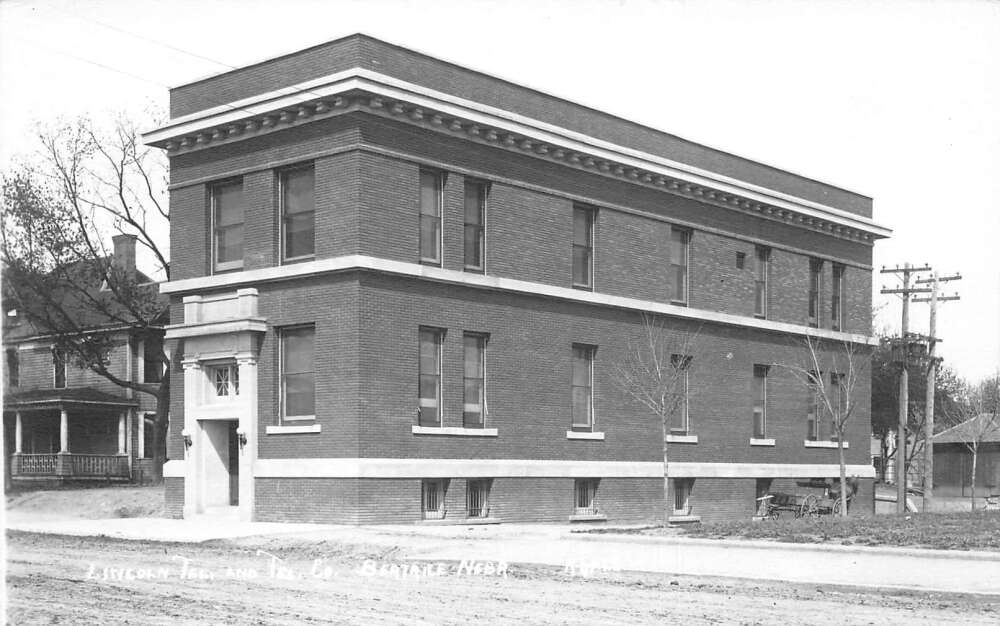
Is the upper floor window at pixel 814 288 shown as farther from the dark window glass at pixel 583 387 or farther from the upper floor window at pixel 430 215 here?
the upper floor window at pixel 430 215

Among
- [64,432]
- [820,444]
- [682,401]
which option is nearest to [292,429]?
[682,401]

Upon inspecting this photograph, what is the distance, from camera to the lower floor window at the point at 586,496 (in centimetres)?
3194

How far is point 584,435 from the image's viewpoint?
31.9 m

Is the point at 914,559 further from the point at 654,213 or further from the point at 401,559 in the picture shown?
the point at 654,213

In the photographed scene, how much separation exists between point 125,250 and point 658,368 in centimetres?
2687

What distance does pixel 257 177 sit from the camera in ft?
92.9

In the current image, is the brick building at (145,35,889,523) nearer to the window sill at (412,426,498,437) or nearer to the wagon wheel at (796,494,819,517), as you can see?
the window sill at (412,426,498,437)

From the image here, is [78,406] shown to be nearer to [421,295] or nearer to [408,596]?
[421,295]

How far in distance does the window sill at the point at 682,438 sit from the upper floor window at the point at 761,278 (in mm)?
5506

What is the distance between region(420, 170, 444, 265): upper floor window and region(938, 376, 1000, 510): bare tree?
39730 millimetres

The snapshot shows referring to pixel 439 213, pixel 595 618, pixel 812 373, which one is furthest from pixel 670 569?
pixel 812 373

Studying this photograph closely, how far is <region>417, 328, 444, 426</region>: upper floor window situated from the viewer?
1104 inches

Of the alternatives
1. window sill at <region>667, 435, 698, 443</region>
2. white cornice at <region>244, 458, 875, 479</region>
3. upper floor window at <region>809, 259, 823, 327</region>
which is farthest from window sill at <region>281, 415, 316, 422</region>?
upper floor window at <region>809, 259, 823, 327</region>

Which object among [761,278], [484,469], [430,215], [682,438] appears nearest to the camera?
[430,215]
